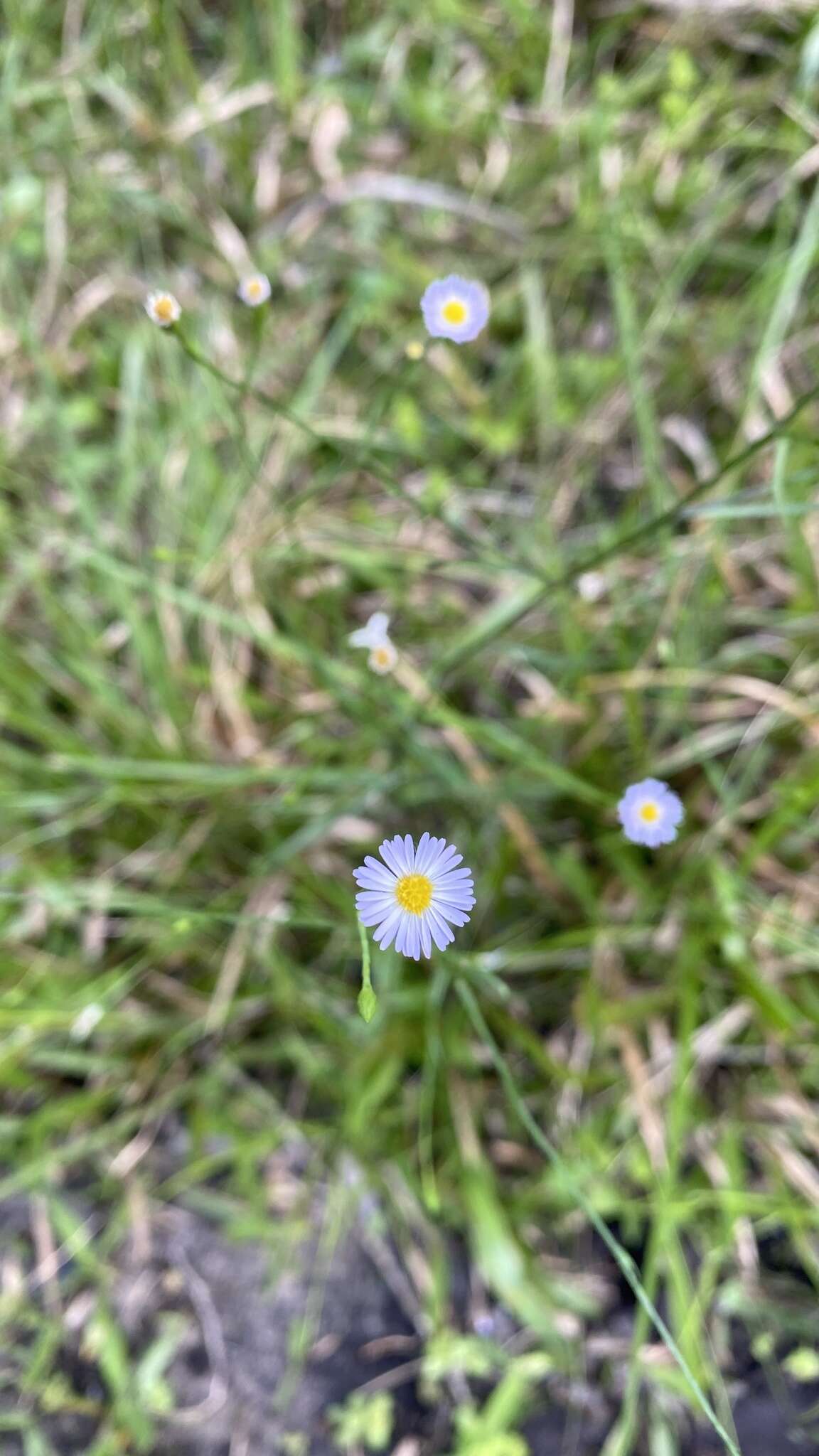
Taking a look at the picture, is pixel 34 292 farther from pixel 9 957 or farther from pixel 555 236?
pixel 9 957

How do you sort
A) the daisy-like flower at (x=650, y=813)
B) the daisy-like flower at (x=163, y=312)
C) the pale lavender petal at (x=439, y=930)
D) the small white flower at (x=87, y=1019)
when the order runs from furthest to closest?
the small white flower at (x=87, y=1019) → the daisy-like flower at (x=650, y=813) → the daisy-like flower at (x=163, y=312) → the pale lavender petal at (x=439, y=930)

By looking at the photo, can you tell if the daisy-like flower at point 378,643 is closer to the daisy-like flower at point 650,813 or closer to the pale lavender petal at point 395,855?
the daisy-like flower at point 650,813

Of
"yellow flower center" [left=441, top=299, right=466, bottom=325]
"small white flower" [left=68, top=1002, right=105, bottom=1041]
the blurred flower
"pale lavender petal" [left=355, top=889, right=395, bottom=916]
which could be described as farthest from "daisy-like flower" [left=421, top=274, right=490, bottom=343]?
"small white flower" [left=68, top=1002, right=105, bottom=1041]

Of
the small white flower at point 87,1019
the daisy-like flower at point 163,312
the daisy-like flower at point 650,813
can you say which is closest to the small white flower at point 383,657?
the daisy-like flower at point 650,813

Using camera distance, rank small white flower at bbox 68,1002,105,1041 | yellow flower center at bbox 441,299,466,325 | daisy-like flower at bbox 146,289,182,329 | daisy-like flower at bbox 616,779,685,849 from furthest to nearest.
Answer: small white flower at bbox 68,1002,105,1041 < yellow flower center at bbox 441,299,466,325 < daisy-like flower at bbox 616,779,685,849 < daisy-like flower at bbox 146,289,182,329

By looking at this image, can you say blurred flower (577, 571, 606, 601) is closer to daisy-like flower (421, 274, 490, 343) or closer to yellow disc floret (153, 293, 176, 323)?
daisy-like flower (421, 274, 490, 343)

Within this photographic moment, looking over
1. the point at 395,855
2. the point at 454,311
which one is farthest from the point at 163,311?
the point at 395,855

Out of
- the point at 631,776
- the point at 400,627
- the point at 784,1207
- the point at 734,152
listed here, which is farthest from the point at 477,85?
the point at 784,1207
